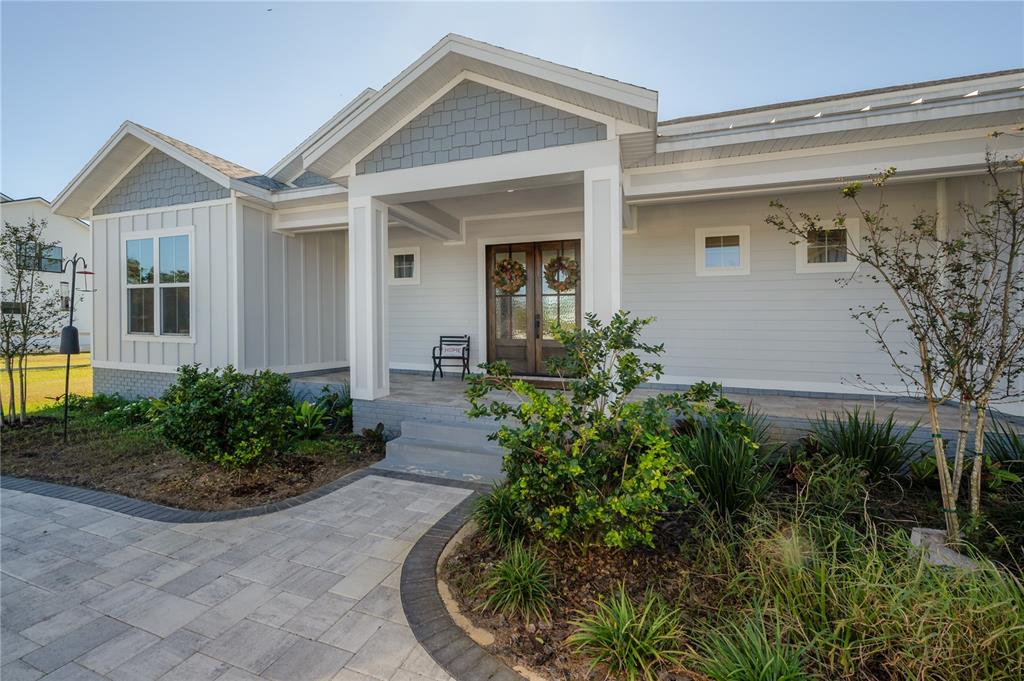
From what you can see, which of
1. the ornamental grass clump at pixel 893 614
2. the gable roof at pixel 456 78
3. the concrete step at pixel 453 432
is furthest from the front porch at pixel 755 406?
the gable roof at pixel 456 78

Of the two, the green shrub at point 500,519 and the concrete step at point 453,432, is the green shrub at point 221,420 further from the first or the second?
the green shrub at point 500,519

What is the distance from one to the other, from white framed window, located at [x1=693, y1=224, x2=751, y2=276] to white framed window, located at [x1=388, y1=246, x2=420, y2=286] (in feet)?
15.6

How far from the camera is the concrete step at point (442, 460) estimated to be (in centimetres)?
440

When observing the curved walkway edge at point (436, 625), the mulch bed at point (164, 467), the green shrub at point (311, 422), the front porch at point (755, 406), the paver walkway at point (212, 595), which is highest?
the front porch at point (755, 406)

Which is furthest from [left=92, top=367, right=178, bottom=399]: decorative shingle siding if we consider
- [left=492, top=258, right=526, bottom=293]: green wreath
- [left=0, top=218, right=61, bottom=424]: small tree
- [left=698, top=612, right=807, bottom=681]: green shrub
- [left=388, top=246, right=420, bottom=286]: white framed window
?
[left=698, top=612, right=807, bottom=681]: green shrub

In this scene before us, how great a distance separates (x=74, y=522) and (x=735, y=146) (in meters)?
6.89

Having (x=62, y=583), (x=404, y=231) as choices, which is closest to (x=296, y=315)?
(x=404, y=231)

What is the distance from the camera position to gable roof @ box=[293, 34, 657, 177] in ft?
13.6

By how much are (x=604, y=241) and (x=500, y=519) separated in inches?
113

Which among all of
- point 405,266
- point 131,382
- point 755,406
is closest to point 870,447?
point 755,406

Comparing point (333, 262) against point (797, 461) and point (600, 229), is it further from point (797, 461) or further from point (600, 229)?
point (797, 461)

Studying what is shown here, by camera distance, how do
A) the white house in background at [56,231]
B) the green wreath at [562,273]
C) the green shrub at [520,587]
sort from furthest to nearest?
the white house in background at [56,231], the green wreath at [562,273], the green shrub at [520,587]

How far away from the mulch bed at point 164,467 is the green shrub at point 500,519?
1987mm

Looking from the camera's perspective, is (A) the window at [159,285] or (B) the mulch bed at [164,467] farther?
(A) the window at [159,285]
